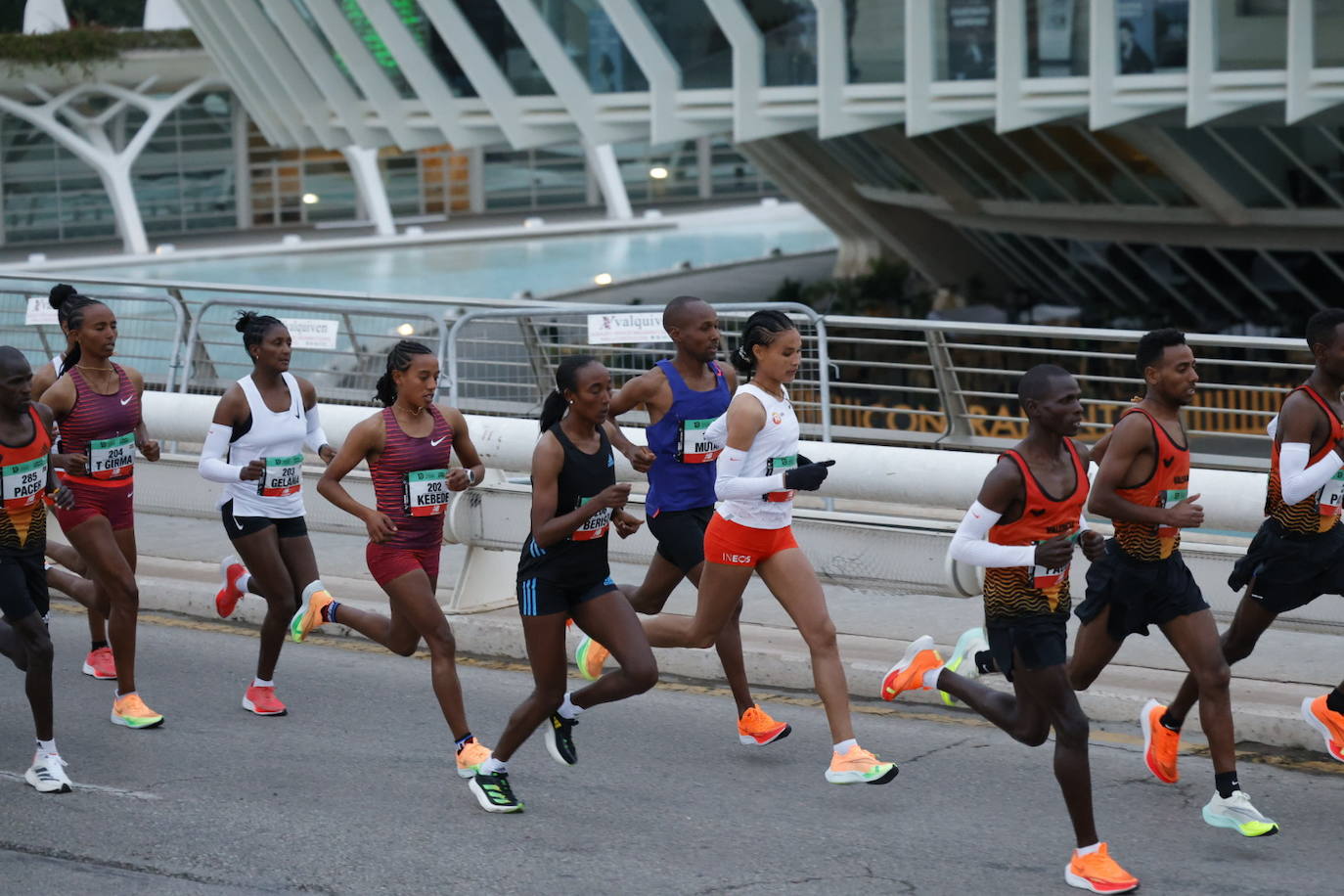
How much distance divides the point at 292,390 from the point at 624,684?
2551 mm

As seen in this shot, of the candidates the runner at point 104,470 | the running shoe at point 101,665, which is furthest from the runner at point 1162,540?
the running shoe at point 101,665

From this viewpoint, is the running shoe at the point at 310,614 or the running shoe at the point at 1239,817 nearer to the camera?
the running shoe at the point at 1239,817

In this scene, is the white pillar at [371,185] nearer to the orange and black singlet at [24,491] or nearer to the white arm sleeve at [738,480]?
the orange and black singlet at [24,491]

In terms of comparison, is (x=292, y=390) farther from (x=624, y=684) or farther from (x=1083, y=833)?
(x=1083, y=833)

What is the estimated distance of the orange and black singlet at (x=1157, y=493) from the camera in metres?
6.27

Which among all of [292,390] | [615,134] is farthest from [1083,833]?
[615,134]

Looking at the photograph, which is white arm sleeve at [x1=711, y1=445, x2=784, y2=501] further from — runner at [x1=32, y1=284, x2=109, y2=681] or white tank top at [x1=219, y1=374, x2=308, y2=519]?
runner at [x1=32, y1=284, x2=109, y2=681]

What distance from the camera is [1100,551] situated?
584 centimetres

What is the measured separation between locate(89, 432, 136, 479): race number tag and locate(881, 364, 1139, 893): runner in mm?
4245

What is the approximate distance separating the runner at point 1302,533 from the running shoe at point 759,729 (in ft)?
4.96

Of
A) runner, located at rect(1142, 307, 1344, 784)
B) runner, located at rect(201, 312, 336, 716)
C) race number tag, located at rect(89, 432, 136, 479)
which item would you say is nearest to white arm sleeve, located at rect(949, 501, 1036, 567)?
runner, located at rect(1142, 307, 1344, 784)

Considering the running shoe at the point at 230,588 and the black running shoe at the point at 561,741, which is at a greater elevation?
the running shoe at the point at 230,588

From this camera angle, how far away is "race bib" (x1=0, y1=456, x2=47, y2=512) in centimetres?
718

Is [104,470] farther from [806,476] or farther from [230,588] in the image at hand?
[806,476]
